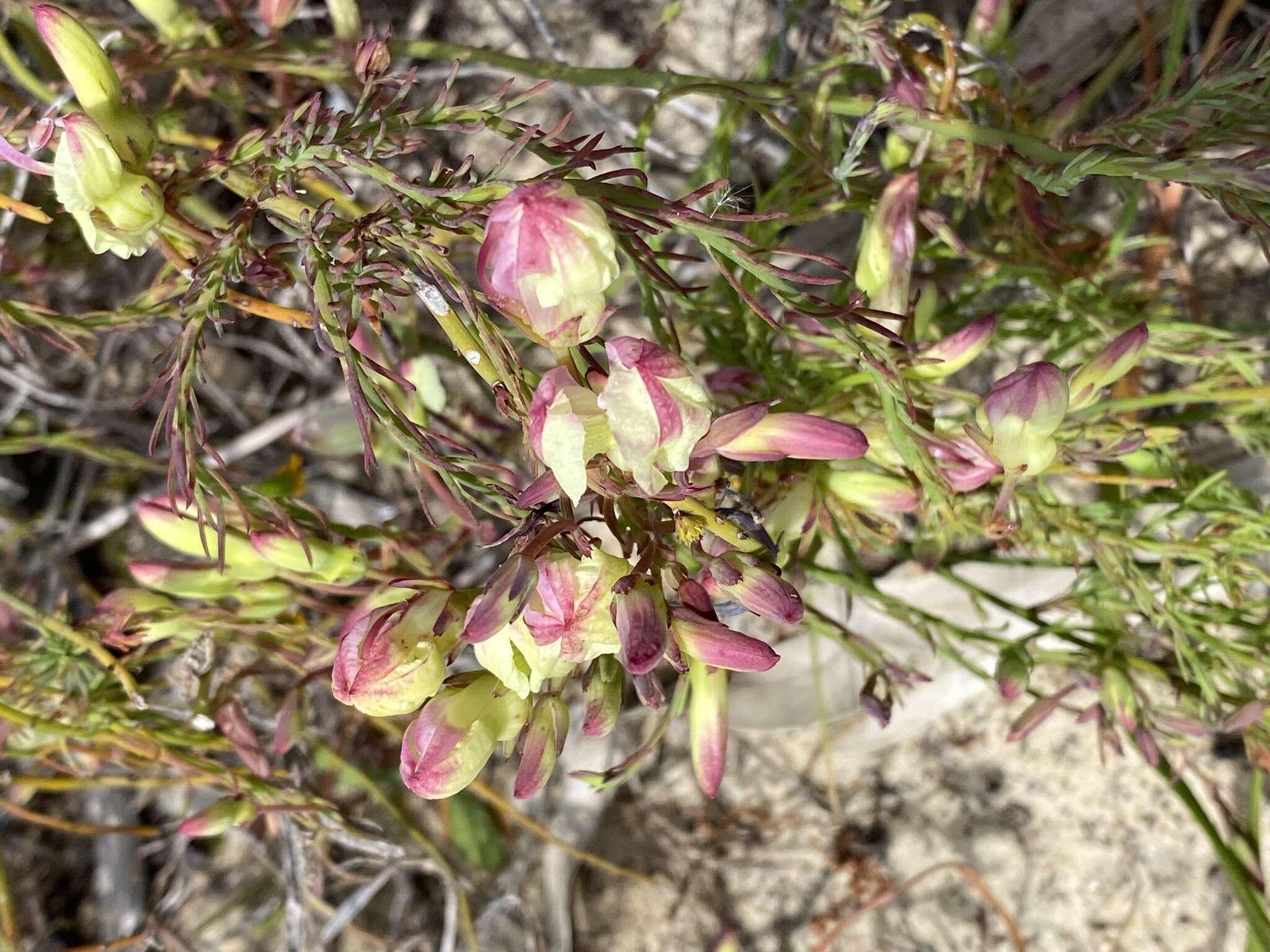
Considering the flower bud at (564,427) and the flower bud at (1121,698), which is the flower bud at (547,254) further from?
the flower bud at (1121,698)

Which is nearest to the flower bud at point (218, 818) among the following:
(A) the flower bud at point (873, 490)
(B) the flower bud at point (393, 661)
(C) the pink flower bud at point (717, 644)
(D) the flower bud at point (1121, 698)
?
(B) the flower bud at point (393, 661)

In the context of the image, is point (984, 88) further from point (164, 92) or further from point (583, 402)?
point (164, 92)

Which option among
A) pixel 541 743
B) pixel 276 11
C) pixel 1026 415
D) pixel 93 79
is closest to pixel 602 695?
pixel 541 743

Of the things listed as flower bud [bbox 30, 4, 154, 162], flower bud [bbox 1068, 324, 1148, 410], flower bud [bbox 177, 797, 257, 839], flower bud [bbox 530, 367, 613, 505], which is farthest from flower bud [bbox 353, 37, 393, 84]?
flower bud [bbox 177, 797, 257, 839]

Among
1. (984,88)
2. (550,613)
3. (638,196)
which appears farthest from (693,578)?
(984,88)

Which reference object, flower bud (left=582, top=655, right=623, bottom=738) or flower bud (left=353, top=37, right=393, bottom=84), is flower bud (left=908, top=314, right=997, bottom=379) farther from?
flower bud (left=353, top=37, right=393, bottom=84)
